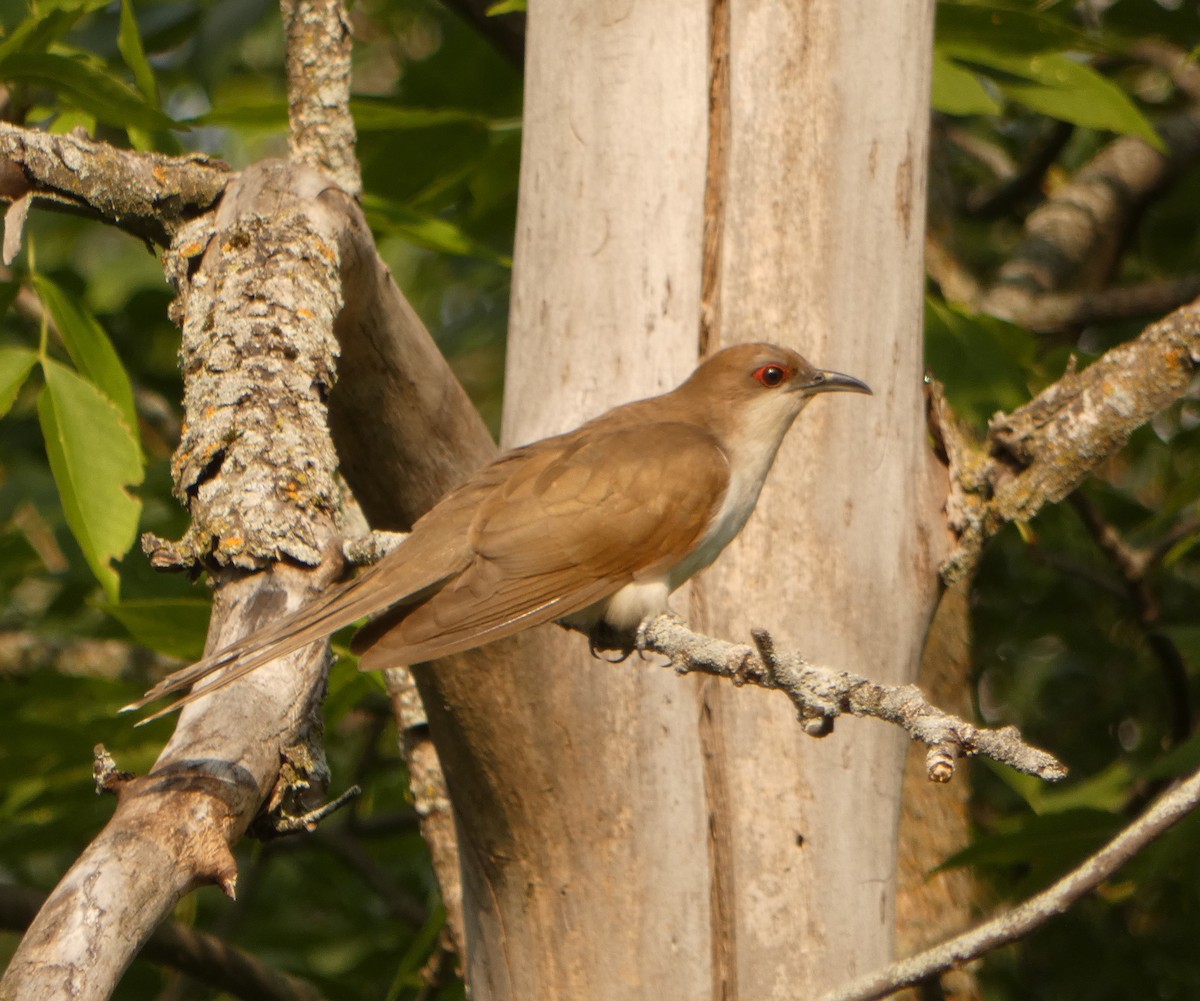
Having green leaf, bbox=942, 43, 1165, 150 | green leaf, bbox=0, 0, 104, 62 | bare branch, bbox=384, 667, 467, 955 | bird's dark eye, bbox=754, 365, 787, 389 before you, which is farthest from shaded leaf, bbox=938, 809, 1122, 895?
green leaf, bbox=0, 0, 104, 62

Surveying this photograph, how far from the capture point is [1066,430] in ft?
11.0

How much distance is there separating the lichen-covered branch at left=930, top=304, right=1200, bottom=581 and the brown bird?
1.19 ft

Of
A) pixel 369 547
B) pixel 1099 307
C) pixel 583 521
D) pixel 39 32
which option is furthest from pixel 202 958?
pixel 1099 307

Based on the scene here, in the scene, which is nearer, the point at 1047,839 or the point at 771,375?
the point at 771,375

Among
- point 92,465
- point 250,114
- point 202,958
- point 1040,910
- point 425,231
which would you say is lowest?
point 202,958

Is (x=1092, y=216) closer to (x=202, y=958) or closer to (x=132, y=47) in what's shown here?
(x=132, y=47)

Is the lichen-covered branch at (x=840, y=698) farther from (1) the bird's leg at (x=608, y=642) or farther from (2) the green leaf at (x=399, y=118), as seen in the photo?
(2) the green leaf at (x=399, y=118)

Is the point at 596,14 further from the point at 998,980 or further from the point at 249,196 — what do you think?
the point at 998,980

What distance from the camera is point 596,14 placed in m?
3.63

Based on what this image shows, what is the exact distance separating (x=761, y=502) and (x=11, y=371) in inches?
74.5

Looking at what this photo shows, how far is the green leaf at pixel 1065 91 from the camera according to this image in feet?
13.7

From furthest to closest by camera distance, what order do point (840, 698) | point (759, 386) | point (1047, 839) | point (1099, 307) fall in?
point (1099, 307) → point (1047, 839) → point (759, 386) → point (840, 698)

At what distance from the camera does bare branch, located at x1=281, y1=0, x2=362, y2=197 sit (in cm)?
369

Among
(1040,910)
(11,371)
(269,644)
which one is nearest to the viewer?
(1040,910)
